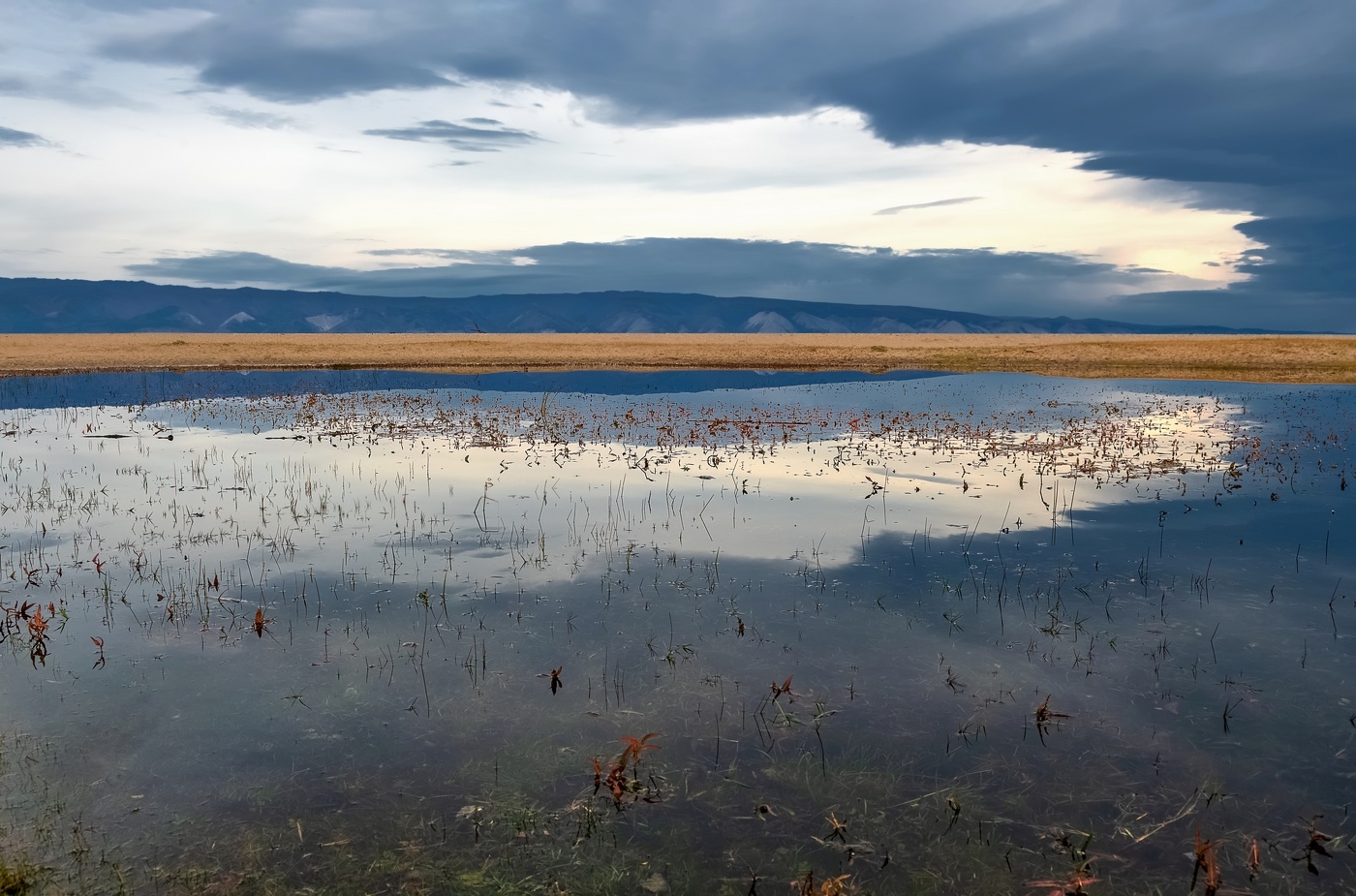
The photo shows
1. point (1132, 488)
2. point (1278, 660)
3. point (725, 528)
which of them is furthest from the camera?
point (1132, 488)

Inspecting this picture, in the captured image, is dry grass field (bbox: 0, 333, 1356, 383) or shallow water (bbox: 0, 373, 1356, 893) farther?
dry grass field (bbox: 0, 333, 1356, 383)

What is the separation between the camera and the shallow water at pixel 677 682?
6.96m

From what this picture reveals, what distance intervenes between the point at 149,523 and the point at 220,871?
12183 mm

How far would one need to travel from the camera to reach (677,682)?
9852mm

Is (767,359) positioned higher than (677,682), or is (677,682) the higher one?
(767,359)

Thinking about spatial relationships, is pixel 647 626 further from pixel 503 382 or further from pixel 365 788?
pixel 503 382

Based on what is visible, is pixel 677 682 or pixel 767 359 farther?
pixel 767 359

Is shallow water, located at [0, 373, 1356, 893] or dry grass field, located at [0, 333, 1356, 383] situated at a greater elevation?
dry grass field, located at [0, 333, 1356, 383]

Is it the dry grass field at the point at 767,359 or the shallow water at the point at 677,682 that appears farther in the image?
the dry grass field at the point at 767,359

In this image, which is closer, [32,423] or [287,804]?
[287,804]

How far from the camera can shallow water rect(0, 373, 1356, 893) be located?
22.8 ft

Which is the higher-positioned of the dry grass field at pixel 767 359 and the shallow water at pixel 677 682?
the dry grass field at pixel 767 359

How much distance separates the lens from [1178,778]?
7.87 meters

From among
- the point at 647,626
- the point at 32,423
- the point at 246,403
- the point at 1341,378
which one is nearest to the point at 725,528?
the point at 647,626
